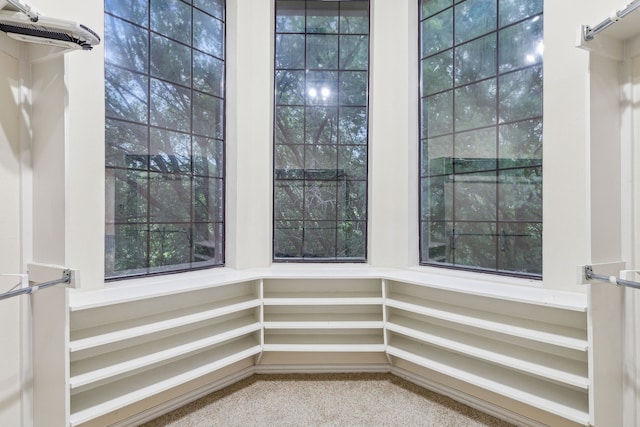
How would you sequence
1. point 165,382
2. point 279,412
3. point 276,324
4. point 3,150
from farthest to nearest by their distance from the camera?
point 276,324 < point 279,412 < point 165,382 < point 3,150

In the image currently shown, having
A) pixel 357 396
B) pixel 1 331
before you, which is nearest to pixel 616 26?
pixel 357 396

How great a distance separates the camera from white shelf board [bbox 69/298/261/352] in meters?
1.49

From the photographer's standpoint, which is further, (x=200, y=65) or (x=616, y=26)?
(x=200, y=65)

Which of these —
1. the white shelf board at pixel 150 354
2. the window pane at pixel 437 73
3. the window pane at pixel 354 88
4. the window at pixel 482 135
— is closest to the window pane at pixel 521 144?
the window at pixel 482 135

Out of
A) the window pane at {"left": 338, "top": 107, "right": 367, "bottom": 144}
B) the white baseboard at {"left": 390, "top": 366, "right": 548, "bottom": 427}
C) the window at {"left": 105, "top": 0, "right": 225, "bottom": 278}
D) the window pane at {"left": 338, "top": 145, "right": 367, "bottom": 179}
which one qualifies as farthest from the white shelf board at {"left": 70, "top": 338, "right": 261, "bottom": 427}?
the window pane at {"left": 338, "top": 107, "right": 367, "bottom": 144}

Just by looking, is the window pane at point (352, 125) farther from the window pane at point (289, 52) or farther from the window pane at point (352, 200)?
the window pane at point (289, 52)

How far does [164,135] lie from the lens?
2.09 metres

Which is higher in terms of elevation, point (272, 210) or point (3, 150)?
point (3, 150)

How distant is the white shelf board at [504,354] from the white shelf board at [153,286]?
119 cm

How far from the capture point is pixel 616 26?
1.28m

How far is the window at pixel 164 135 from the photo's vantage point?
73.7 inches

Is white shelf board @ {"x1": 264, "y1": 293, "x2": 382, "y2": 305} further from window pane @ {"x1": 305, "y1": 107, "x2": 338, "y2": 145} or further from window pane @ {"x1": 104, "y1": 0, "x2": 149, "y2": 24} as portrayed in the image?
window pane @ {"x1": 104, "y1": 0, "x2": 149, "y2": 24}

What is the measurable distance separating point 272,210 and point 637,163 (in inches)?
87.7

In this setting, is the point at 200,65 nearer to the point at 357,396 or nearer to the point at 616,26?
the point at 616,26
